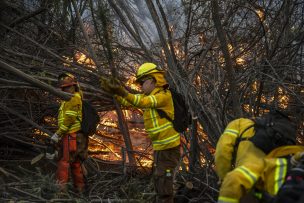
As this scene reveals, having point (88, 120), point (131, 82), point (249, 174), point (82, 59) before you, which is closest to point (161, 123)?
point (88, 120)

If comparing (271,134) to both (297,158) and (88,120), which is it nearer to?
(297,158)

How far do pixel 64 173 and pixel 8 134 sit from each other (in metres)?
2.03

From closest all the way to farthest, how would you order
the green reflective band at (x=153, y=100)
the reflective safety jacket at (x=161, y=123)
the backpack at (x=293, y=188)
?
the backpack at (x=293, y=188)
the green reflective band at (x=153, y=100)
the reflective safety jacket at (x=161, y=123)

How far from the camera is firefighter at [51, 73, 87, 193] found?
18.3ft

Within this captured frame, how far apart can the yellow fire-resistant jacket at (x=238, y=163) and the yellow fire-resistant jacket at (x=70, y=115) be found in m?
3.21

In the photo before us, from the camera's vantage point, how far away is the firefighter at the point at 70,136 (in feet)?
18.3

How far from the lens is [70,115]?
18.3 ft

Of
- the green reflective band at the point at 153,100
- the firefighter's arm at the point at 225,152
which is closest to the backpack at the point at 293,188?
the firefighter's arm at the point at 225,152

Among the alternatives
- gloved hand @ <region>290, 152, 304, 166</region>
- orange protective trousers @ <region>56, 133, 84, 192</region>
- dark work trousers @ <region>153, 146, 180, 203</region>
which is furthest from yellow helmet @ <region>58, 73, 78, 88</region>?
gloved hand @ <region>290, 152, 304, 166</region>

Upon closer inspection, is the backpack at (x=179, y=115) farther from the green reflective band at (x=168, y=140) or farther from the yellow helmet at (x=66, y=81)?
the yellow helmet at (x=66, y=81)

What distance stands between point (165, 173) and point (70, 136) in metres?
1.58

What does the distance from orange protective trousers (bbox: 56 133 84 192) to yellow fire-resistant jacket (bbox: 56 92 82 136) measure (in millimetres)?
108

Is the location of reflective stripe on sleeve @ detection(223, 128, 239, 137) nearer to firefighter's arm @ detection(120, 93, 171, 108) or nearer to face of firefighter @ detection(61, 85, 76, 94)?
firefighter's arm @ detection(120, 93, 171, 108)

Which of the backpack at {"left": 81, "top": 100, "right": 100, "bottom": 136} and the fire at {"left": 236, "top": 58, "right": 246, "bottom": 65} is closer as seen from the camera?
the backpack at {"left": 81, "top": 100, "right": 100, "bottom": 136}
